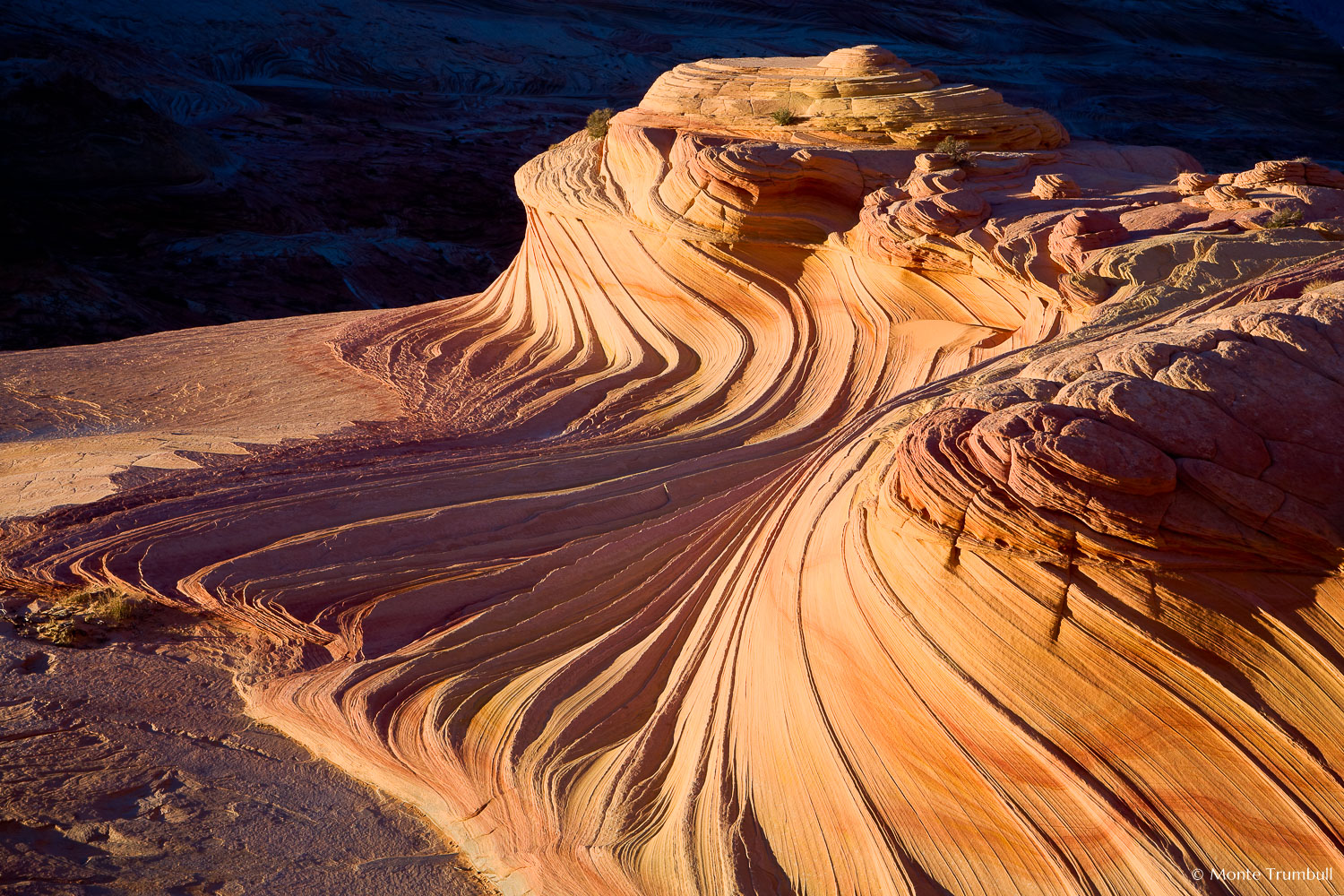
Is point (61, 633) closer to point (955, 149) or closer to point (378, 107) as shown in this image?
point (955, 149)

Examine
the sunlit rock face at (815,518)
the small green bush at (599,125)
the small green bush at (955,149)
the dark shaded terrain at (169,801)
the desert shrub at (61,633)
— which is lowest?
the desert shrub at (61,633)

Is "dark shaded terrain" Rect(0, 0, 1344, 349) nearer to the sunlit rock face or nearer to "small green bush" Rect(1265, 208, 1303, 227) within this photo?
the sunlit rock face

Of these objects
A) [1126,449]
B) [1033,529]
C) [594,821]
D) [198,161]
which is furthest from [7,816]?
[198,161]

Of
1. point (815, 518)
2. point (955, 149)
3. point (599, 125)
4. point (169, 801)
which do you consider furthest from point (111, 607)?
point (599, 125)

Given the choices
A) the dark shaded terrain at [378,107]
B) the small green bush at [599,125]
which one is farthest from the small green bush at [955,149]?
the dark shaded terrain at [378,107]

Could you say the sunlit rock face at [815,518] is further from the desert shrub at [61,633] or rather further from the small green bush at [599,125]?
the small green bush at [599,125]
